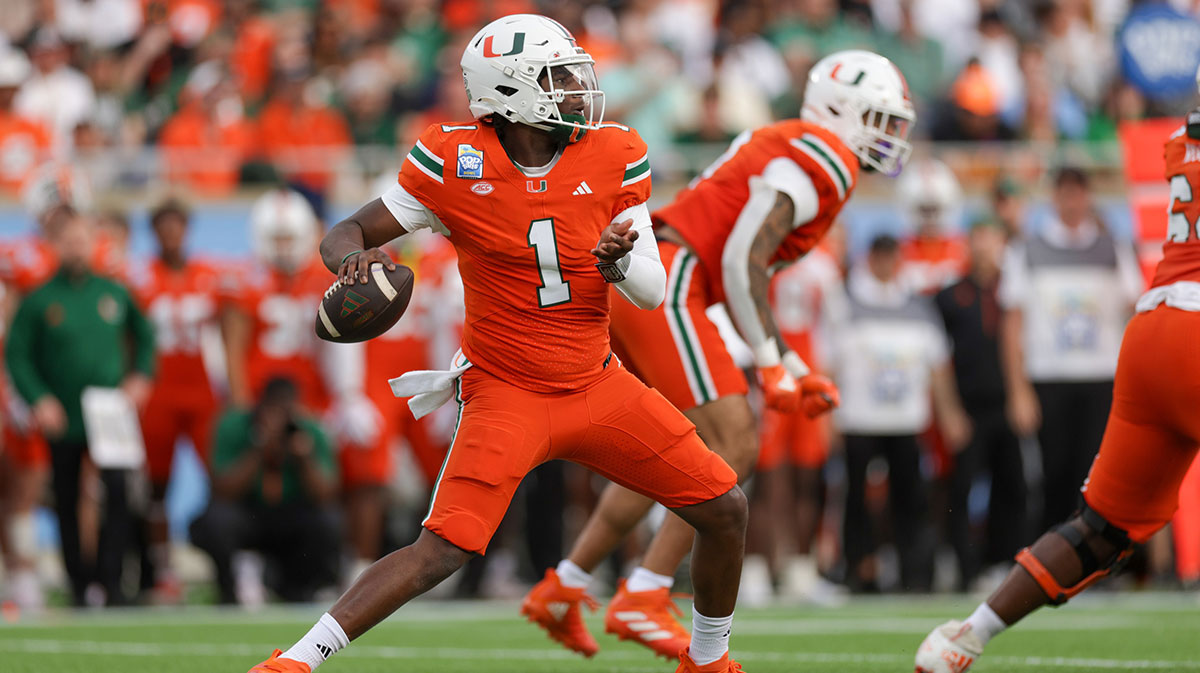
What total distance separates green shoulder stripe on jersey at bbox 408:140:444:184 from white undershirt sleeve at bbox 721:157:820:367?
5.25ft

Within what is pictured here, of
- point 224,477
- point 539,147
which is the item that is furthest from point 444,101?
point 539,147

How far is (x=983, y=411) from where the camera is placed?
417 inches

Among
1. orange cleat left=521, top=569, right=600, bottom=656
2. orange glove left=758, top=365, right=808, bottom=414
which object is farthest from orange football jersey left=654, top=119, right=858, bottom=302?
orange cleat left=521, top=569, right=600, bottom=656

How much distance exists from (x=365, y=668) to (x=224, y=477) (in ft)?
12.8

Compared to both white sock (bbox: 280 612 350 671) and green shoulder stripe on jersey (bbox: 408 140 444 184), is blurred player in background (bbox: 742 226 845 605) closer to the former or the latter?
green shoulder stripe on jersey (bbox: 408 140 444 184)

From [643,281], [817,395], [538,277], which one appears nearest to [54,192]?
[817,395]

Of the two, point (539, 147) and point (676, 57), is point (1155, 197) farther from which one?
point (539, 147)

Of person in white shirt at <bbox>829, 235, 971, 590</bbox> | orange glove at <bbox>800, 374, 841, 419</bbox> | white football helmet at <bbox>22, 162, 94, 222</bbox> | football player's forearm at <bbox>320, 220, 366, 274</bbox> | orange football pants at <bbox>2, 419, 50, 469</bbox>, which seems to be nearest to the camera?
football player's forearm at <bbox>320, 220, 366, 274</bbox>

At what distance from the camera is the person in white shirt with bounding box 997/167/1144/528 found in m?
10.2

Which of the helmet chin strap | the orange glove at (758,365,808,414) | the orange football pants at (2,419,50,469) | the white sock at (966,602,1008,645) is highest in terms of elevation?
the helmet chin strap

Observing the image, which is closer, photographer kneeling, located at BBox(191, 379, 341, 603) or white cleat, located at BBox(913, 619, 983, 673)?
white cleat, located at BBox(913, 619, 983, 673)

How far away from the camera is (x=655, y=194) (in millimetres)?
12383

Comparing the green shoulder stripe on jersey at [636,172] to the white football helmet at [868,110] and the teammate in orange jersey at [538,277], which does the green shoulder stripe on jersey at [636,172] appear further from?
the white football helmet at [868,110]

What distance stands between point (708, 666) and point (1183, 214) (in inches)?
76.3
